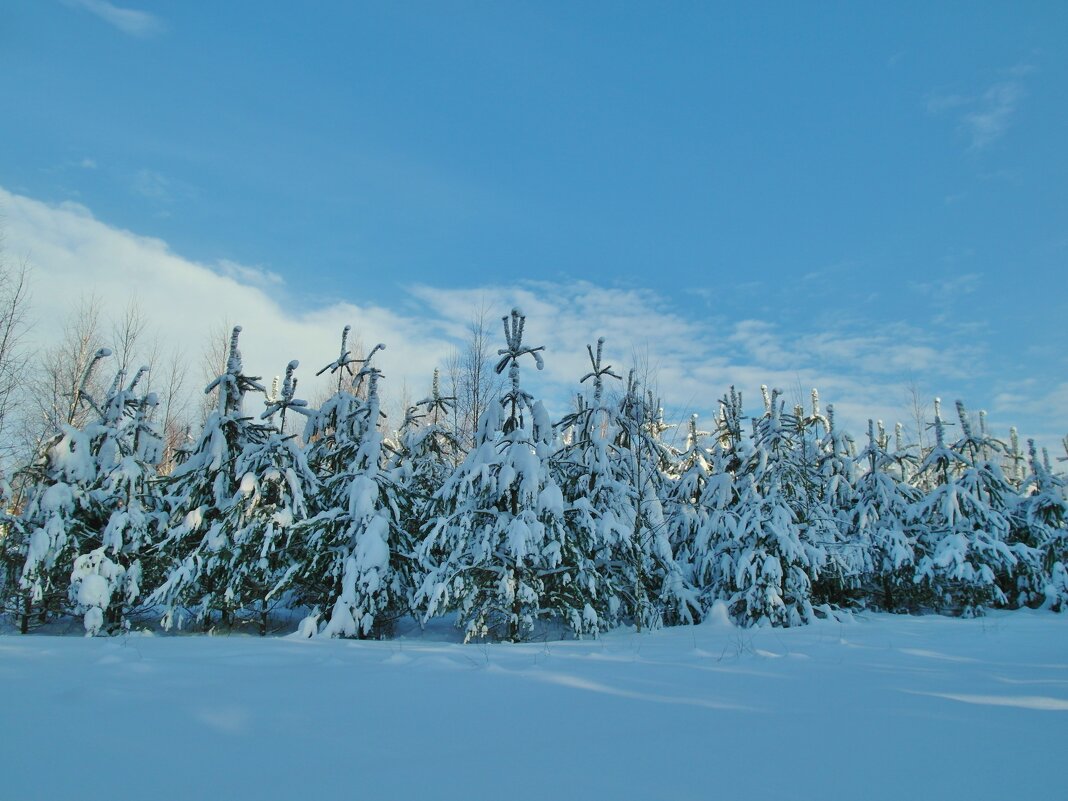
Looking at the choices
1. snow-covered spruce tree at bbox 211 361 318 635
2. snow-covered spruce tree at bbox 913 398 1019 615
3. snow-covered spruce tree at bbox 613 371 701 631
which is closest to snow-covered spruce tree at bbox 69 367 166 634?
snow-covered spruce tree at bbox 211 361 318 635

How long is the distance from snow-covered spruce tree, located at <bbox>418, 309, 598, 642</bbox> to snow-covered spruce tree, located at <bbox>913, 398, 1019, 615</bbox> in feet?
28.7

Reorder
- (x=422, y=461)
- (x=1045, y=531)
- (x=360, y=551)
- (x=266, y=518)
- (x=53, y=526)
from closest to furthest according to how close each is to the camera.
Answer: (x=360, y=551) → (x=266, y=518) → (x=53, y=526) → (x=422, y=461) → (x=1045, y=531)

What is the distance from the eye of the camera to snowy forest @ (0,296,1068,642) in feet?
27.8

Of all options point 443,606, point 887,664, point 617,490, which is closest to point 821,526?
point 617,490

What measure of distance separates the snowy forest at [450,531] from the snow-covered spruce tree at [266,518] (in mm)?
37

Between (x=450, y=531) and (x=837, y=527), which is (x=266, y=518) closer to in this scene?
(x=450, y=531)

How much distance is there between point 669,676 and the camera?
446 cm

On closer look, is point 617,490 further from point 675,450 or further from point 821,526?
point 821,526

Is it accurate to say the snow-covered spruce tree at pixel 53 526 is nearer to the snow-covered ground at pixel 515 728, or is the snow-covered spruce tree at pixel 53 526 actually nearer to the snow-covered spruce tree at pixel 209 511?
Answer: the snow-covered spruce tree at pixel 209 511

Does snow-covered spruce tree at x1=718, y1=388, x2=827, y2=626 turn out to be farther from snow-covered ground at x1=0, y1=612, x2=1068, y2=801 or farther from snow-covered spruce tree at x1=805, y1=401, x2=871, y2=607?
snow-covered ground at x1=0, y1=612, x2=1068, y2=801

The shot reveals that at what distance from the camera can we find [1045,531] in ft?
45.1

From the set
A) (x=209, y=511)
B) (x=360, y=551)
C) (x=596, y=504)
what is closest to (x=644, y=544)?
(x=596, y=504)

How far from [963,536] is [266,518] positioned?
1403 cm

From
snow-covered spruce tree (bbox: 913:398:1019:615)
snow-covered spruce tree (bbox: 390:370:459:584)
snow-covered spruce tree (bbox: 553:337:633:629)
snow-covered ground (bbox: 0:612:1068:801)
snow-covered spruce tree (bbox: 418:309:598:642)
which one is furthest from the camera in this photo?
snow-covered spruce tree (bbox: 913:398:1019:615)
